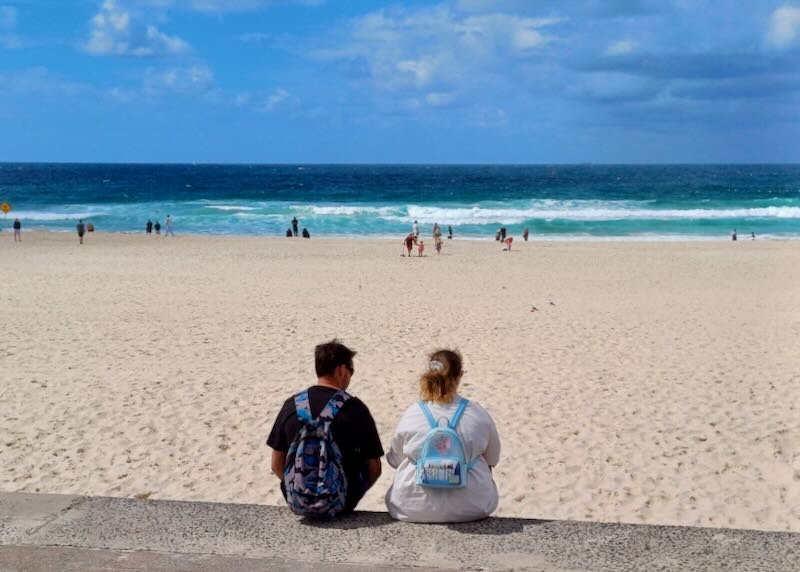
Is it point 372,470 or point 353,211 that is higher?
point 372,470

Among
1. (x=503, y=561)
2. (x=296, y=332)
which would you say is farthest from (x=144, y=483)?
(x=296, y=332)

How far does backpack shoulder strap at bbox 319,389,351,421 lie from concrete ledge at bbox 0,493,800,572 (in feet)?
1.54

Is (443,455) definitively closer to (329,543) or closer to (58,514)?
(329,543)

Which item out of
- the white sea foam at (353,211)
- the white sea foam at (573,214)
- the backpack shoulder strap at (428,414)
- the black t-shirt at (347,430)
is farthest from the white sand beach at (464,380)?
the white sea foam at (353,211)

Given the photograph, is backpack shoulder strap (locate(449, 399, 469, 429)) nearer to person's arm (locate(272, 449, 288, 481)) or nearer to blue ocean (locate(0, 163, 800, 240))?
person's arm (locate(272, 449, 288, 481))

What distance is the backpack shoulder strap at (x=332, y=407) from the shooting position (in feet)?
12.9

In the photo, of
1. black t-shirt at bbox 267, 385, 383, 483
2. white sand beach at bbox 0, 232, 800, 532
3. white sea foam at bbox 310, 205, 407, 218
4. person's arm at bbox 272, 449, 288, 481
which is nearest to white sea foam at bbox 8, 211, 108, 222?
white sea foam at bbox 310, 205, 407, 218

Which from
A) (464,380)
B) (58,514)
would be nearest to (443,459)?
(58,514)

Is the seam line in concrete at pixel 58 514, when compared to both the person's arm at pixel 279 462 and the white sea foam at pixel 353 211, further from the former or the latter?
the white sea foam at pixel 353 211

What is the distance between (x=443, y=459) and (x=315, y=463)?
59 centimetres

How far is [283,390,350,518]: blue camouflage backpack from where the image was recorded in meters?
3.78

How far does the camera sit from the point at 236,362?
10469 mm

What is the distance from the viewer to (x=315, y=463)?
13.0 ft

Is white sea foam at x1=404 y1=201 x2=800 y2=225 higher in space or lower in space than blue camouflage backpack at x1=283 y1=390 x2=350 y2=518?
lower
